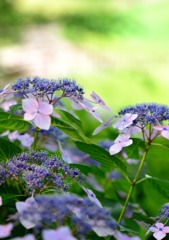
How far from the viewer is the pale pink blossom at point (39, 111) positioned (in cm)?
130

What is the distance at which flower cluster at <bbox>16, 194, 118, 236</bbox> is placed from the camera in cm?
95

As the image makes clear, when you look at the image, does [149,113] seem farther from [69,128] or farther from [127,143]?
[69,128]

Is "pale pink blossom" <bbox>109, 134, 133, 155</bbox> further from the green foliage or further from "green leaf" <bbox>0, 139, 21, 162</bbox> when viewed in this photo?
"green leaf" <bbox>0, 139, 21, 162</bbox>

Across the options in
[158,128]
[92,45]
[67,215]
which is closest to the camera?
[67,215]

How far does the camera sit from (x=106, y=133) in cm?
293

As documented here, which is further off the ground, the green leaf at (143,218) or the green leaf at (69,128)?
the green leaf at (69,128)

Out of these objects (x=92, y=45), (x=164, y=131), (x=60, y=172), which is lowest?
(x=60, y=172)

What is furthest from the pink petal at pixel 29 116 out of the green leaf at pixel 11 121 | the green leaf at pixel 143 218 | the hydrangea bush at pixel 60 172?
the green leaf at pixel 143 218

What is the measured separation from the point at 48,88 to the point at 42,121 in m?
0.08

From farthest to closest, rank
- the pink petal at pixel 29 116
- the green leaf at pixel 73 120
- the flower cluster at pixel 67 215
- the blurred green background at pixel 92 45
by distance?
the blurred green background at pixel 92 45, the green leaf at pixel 73 120, the pink petal at pixel 29 116, the flower cluster at pixel 67 215

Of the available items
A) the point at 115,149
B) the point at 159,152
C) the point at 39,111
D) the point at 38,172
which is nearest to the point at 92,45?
the point at 159,152

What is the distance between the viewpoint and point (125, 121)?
55.4 inches

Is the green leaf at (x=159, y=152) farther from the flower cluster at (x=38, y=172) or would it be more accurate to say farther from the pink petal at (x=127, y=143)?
the flower cluster at (x=38, y=172)

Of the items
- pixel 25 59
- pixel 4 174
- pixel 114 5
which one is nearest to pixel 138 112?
pixel 4 174
